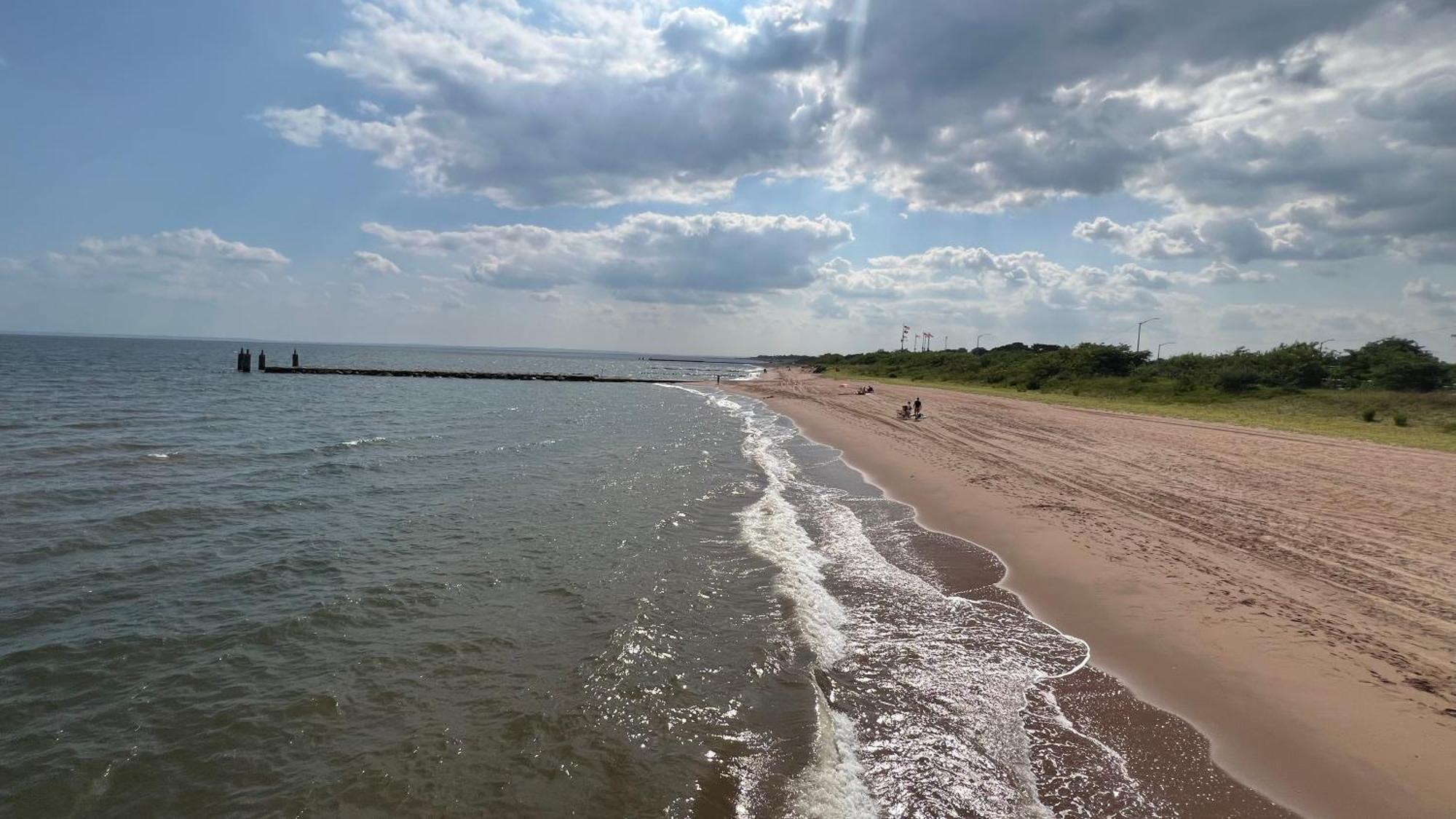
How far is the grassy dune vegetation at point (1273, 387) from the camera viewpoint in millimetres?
28172

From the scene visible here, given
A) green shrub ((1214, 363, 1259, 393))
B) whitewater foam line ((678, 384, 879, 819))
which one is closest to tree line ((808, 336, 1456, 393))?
green shrub ((1214, 363, 1259, 393))

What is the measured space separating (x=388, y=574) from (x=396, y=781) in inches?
193

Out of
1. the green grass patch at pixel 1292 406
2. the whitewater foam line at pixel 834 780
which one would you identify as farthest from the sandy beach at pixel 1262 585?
the green grass patch at pixel 1292 406

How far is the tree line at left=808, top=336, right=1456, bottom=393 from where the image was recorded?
36938 mm

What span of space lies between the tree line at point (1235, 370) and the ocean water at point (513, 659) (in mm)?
41486

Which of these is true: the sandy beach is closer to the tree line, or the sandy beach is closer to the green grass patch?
the green grass patch

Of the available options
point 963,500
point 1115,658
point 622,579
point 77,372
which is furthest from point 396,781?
point 77,372

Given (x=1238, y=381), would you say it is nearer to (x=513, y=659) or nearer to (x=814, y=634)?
(x=814, y=634)

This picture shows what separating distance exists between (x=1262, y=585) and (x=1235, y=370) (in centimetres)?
4407

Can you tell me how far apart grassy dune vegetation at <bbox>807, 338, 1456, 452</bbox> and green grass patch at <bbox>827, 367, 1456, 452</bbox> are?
0.20 ft

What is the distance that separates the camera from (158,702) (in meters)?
5.89

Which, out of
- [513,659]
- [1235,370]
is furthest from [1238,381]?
[513,659]

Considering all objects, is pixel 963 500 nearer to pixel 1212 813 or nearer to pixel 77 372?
pixel 1212 813

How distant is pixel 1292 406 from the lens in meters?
34.7
